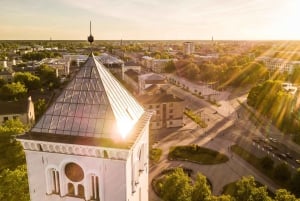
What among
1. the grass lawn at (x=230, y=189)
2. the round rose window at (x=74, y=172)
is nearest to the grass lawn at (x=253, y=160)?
the grass lawn at (x=230, y=189)

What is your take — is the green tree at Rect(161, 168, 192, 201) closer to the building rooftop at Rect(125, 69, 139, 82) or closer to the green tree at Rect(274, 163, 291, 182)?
the green tree at Rect(274, 163, 291, 182)

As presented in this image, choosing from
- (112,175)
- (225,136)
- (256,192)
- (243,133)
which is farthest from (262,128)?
(112,175)

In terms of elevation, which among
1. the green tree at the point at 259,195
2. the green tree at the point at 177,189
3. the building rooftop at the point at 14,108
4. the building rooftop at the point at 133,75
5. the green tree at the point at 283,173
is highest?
the building rooftop at the point at 133,75

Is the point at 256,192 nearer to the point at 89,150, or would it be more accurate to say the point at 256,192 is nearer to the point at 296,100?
the point at 89,150

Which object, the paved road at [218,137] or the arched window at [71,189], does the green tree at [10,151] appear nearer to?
the paved road at [218,137]

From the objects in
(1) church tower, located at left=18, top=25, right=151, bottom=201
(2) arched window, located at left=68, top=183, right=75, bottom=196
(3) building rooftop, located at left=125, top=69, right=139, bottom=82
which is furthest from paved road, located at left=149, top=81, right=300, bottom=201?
(1) church tower, located at left=18, top=25, right=151, bottom=201

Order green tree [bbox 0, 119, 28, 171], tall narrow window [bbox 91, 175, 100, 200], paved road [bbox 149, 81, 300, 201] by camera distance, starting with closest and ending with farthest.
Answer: tall narrow window [bbox 91, 175, 100, 200], green tree [bbox 0, 119, 28, 171], paved road [bbox 149, 81, 300, 201]

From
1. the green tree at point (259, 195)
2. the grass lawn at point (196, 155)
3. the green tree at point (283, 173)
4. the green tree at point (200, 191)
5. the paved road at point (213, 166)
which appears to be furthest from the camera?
the grass lawn at point (196, 155)

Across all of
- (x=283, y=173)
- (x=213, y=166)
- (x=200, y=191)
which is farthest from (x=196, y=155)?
(x=200, y=191)
